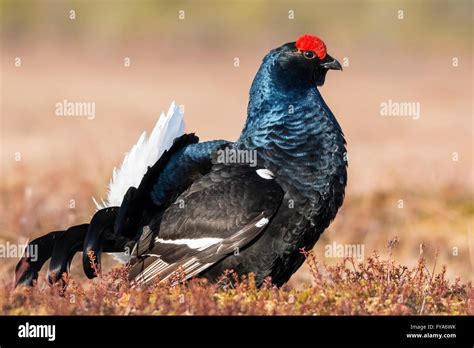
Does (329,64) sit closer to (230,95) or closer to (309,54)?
(309,54)

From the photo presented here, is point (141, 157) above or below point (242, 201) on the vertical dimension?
above

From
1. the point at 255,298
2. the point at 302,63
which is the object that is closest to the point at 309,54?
the point at 302,63

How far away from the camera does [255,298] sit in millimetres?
4871

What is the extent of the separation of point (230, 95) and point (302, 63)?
515 inches

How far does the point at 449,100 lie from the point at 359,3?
34.6 feet

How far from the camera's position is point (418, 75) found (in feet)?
70.8

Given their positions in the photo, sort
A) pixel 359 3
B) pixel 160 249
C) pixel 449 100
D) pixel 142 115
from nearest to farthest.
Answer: pixel 160 249 < pixel 142 115 < pixel 449 100 < pixel 359 3

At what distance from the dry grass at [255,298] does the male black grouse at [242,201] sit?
0.27 metres

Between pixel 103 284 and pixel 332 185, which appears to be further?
pixel 332 185

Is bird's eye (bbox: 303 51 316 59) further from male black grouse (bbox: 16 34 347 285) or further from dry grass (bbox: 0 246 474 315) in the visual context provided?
dry grass (bbox: 0 246 474 315)

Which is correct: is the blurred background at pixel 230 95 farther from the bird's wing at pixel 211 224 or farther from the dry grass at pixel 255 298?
the dry grass at pixel 255 298

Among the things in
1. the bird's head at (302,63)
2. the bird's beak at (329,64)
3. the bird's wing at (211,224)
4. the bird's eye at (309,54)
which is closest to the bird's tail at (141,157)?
the bird's wing at (211,224)

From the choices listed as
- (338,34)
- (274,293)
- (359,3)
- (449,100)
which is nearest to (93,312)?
(274,293)

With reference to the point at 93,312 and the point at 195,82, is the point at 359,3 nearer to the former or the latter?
the point at 195,82
